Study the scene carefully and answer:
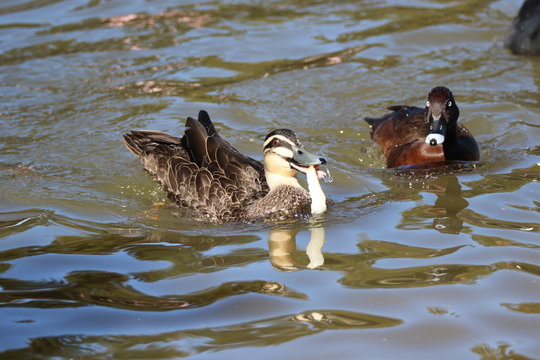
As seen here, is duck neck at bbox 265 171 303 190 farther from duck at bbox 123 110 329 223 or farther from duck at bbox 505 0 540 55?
duck at bbox 505 0 540 55

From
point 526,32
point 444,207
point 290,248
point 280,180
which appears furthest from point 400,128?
point 526,32

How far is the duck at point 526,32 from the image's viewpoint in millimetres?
12836

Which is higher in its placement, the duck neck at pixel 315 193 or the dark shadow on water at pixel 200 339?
→ the duck neck at pixel 315 193

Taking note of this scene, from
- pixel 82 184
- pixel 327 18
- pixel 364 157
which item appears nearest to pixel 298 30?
pixel 327 18

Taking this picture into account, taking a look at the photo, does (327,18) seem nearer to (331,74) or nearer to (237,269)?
(331,74)

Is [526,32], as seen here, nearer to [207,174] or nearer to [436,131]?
[436,131]

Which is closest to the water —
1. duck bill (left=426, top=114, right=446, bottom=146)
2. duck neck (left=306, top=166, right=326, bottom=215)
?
duck neck (left=306, top=166, right=326, bottom=215)

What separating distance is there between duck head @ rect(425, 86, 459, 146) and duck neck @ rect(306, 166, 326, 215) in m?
1.68

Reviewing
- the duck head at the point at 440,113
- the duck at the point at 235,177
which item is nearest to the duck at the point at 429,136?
the duck head at the point at 440,113

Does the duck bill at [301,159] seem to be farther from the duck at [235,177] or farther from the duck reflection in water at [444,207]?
the duck reflection in water at [444,207]

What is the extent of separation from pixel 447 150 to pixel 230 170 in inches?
100

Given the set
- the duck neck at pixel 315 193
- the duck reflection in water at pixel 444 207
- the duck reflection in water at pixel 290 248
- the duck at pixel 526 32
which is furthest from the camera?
the duck at pixel 526 32

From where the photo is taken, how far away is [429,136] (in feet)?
28.5

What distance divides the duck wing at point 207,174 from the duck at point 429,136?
179 centimetres
